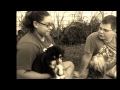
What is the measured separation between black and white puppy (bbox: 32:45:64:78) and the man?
0.46 metres

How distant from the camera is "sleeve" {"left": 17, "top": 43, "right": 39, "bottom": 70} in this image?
5.41 m

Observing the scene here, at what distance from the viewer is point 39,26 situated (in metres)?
5.55

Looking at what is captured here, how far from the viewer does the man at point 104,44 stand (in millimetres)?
5648

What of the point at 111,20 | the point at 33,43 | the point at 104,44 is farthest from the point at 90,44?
the point at 33,43

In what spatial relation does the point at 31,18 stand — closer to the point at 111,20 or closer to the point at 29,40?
the point at 29,40

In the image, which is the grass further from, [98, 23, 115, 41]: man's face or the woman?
[98, 23, 115, 41]: man's face

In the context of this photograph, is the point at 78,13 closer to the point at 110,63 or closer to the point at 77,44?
the point at 77,44

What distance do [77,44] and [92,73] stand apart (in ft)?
1.77

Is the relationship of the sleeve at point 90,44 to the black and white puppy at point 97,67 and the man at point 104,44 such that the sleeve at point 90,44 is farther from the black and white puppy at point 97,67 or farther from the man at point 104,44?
the black and white puppy at point 97,67

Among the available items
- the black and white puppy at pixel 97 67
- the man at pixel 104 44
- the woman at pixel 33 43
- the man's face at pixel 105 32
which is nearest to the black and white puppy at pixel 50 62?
the woman at pixel 33 43

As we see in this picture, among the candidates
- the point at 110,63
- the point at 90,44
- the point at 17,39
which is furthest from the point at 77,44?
the point at 17,39

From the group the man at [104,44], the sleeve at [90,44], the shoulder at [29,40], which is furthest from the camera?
the sleeve at [90,44]

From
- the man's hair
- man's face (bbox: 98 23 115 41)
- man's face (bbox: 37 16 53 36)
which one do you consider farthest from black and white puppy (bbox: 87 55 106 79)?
man's face (bbox: 37 16 53 36)

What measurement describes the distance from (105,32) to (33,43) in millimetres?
1173
